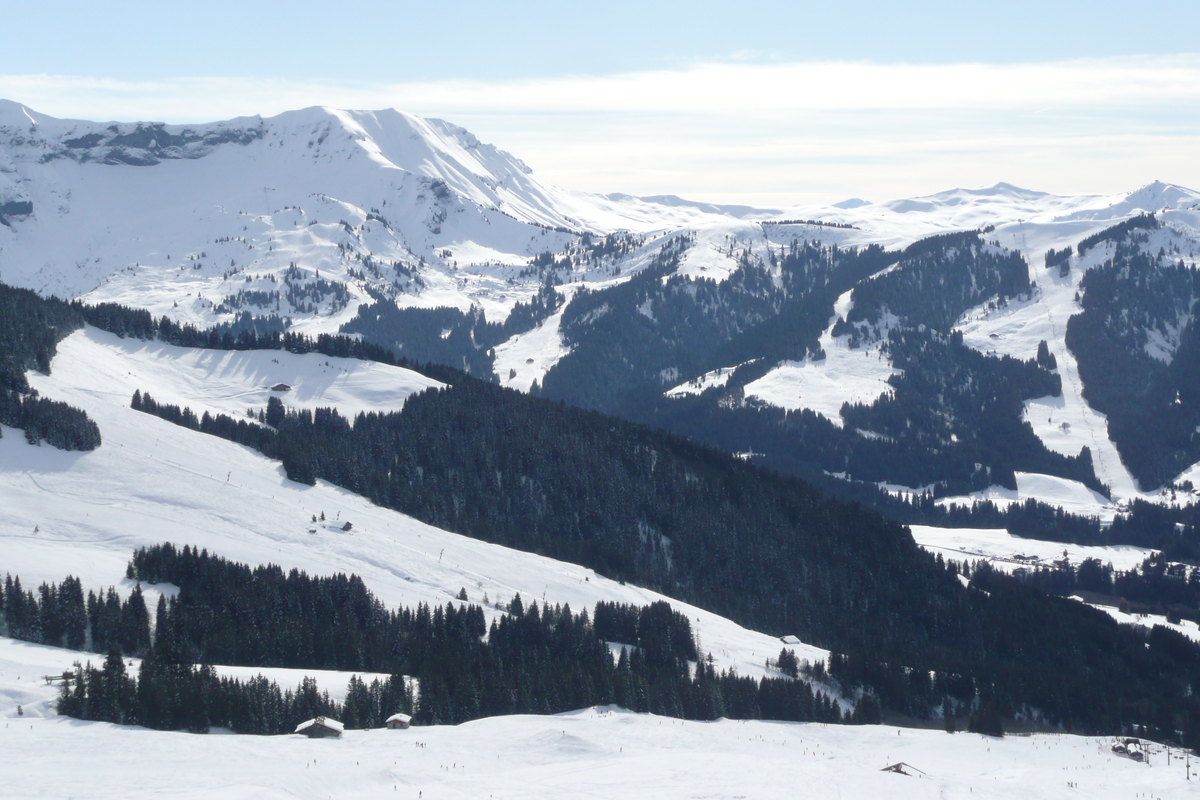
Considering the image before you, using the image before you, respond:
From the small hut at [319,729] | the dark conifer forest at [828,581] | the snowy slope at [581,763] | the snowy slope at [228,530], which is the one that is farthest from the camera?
the dark conifer forest at [828,581]

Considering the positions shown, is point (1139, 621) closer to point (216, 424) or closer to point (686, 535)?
point (686, 535)

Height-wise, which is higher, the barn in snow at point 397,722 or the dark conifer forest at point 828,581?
the barn in snow at point 397,722

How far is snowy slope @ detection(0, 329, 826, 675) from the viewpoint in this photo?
13225cm

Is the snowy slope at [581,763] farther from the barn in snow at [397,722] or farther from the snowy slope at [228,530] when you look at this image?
the snowy slope at [228,530]

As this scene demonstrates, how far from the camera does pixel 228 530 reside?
14375 cm

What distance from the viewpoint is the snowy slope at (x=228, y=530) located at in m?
132

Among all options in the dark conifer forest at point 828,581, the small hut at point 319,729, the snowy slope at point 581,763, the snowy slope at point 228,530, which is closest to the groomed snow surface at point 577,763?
the snowy slope at point 581,763

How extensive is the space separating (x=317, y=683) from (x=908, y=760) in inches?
2110

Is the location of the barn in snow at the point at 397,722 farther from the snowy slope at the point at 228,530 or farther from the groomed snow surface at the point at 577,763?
the snowy slope at the point at 228,530

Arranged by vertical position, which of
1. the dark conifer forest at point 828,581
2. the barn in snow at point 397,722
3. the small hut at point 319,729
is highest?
the small hut at point 319,729

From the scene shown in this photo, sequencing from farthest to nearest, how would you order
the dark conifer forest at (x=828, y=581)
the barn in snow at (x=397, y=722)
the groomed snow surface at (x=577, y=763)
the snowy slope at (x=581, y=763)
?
the dark conifer forest at (x=828, y=581) < the barn in snow at (x=397, y=722) < the snowy slope at (x=581, y=763) < the groomed snow surface at (x=577, y=763)

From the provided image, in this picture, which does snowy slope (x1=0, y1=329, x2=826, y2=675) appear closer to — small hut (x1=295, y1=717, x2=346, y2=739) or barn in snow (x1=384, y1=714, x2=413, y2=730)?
barn in snow (x1=384, y1=714, x2=413, y2=730)

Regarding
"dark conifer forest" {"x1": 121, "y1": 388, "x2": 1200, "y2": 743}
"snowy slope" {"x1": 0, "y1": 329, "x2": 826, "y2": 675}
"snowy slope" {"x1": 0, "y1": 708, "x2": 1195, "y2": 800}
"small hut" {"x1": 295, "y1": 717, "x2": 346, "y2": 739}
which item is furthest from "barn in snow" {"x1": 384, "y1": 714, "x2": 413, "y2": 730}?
"dark conifer forest" {"x1": 121, "y1": 388, "x2": 1200, "y2": 743}

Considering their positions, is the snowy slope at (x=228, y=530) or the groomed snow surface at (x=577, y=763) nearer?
the groomed snow surface at (x=577, y=763)
